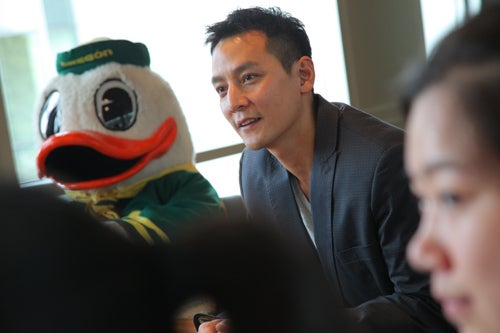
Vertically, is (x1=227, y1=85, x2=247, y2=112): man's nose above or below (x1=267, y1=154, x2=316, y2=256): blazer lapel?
above

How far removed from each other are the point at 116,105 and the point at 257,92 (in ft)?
1.11

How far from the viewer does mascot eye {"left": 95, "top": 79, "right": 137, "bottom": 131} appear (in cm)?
172

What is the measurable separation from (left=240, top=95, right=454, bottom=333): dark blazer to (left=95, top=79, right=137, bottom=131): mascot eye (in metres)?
0.40

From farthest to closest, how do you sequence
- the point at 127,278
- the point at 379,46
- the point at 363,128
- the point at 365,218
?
the point at 379,46
the point at 363,128
the point at 365,218
the point at 127,278

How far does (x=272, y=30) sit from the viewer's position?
6.03 ft

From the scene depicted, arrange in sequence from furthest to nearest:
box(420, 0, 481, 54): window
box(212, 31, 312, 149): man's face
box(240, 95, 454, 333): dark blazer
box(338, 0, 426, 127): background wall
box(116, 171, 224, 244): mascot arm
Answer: box(420, 0, 481, 54): window, box(338, 0, 426, 127): background wall, box(212, 31, 312, 149): man's face, box(116, 171, 224, 244): mascot arm, box(240, 95, 454, 333): dark blazer

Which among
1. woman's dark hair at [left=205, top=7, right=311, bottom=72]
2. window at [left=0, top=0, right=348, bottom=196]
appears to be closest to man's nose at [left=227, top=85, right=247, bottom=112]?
woman's dark hair at [left=205, top=7, right=311, bottom=72]

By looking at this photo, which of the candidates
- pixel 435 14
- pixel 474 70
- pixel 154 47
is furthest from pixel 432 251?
pixel 435 14

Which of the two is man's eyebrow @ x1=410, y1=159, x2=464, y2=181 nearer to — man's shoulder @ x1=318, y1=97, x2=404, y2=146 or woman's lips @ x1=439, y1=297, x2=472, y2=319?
woman's lips @ x1=439, y1=297, x2=472, y2=319

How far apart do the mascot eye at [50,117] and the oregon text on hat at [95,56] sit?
0.07 m

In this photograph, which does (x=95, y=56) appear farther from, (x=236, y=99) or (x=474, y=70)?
(x=474, y=70)

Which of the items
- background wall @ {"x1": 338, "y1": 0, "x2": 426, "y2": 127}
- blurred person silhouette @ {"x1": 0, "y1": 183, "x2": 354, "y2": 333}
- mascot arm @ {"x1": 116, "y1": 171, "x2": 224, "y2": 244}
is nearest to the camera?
blurred person silhouette @ {"x1": 0, "y1": 183, "x2": 354, "y2": 333}

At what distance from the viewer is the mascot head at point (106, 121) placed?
65.7 inches

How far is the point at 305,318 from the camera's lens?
320 mm
